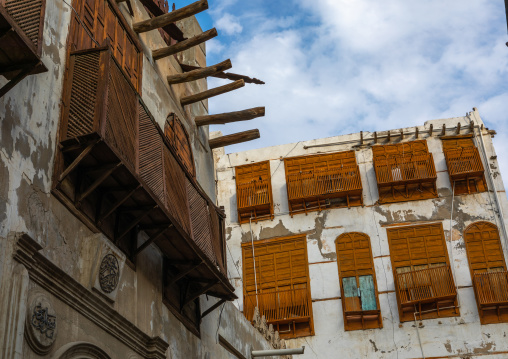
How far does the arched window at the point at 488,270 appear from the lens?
2386 cm

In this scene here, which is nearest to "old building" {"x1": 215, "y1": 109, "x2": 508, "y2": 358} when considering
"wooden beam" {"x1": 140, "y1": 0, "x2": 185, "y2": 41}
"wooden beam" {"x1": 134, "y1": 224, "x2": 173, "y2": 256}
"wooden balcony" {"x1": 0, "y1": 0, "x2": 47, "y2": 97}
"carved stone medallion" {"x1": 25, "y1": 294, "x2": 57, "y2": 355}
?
"wooden beam" {"x1": 140, "y1": 0, "x2": 185, "y2": 41}

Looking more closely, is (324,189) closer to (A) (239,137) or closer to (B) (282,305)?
(B) (282,305)

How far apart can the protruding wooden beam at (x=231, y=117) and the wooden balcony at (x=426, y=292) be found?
12.1m

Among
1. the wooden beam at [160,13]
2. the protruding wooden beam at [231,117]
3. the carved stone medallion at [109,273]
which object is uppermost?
the wooden beam at [160,13]

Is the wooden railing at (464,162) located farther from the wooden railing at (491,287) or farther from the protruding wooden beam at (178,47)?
the protruding wooden beam at (178,47)

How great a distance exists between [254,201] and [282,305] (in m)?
4.43

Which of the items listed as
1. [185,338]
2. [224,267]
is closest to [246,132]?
[224,267]

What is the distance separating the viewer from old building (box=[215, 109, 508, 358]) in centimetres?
2419

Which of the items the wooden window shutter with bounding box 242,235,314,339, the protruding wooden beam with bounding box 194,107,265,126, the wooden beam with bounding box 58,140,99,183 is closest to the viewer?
the wooden beam with bounding box 58,140,99,183

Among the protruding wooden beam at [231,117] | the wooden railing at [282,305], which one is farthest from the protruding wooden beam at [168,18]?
the wooden railing at [282,305]

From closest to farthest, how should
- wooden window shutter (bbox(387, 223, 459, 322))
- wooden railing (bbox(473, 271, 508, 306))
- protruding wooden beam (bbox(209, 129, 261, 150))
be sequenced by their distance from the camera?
1. protruding wooden beam (bbox(209, 129, 261, 150))
2. wooden railing (bbox(473, 271, 508, 306))
3. wooden window shutter (bbox(387, 223, 459, 322))

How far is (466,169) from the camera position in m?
26.5

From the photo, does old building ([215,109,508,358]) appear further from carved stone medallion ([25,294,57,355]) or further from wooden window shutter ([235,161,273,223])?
carved stone medallion ([25,294,57,355])

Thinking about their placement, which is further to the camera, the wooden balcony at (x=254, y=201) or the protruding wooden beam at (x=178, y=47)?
the wooden balcony at (x=254, y=201)
